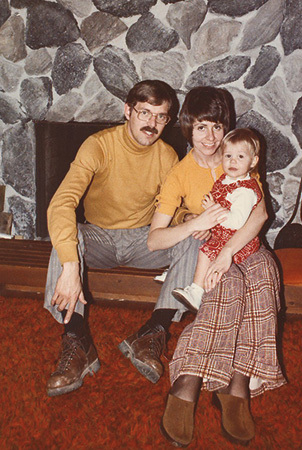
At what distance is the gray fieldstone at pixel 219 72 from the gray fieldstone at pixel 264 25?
0.07 meters

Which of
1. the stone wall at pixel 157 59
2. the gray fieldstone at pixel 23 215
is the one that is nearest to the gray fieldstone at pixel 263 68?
the stone wall at pixel 157 59

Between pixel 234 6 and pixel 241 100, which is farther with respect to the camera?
Result: pixel 241 100

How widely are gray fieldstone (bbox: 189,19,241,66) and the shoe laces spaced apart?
158cm

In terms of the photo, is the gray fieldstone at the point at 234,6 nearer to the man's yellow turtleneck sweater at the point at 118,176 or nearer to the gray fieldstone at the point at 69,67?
the gray fieldstone at the point at 69,67

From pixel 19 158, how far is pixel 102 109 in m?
0.59

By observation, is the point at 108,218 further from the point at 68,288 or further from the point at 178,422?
the point at 178,422

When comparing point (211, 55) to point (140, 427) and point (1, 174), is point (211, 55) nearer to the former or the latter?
point (1, 174)

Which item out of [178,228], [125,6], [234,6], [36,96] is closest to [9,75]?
[36,96]

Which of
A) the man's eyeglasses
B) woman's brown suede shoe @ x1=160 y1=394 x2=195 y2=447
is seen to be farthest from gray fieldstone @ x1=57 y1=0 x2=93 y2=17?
woman's brown suede shoe @ x1=160 y1=394 x2=195 y2=447

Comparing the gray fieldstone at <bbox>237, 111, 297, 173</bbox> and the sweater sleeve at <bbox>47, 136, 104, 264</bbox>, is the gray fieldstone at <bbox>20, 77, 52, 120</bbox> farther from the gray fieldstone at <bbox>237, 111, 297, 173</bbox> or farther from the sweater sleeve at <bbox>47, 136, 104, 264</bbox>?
the gray fieldstone at <bbox>237, 111, 297, 173</bbox>

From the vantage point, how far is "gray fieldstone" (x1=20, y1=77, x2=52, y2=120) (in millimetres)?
2418

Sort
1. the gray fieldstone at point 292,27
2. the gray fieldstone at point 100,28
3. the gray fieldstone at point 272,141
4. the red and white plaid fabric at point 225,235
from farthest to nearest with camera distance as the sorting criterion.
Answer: the gray fieldstone at point 272,141
the gray fieldstone at point 100,28
the gray fieldstone at point 292,27
the red and white plaid fabric at point 225,235

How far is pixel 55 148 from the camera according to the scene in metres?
2.64

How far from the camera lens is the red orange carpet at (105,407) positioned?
4.30 feet
